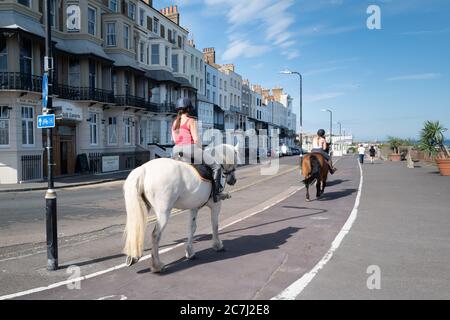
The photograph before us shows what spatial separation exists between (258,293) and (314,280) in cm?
91

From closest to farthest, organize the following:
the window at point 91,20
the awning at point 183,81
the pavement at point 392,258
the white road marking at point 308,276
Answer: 1. the white road marking at point 308,276
2. the pavement at point 392,258
3. the window at point 91,20
4. the awning at point 183,81

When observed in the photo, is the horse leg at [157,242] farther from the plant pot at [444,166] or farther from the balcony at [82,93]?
the balcony at [82,93]

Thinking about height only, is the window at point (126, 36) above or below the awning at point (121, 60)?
above

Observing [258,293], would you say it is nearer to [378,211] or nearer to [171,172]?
[171,172]

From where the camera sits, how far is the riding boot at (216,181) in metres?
6.25

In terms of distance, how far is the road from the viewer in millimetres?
4672

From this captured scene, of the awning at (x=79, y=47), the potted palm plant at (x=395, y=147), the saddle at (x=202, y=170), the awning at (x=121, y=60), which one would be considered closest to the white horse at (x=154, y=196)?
the saddle at (x=202, y=170)

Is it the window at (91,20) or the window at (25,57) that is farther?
the window at (91,20)

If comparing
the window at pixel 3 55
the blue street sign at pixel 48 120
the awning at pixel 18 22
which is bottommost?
the blue street sign at pixel 48 120

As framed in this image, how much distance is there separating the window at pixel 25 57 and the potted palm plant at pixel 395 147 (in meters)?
37.3

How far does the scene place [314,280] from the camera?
491 cm

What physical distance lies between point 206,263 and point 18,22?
70.6 feet

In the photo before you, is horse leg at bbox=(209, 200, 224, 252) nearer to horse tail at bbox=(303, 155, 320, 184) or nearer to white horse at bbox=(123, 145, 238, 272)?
white horse at bbox=(123, 145, 238, 272)

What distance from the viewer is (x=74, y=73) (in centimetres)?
2747
